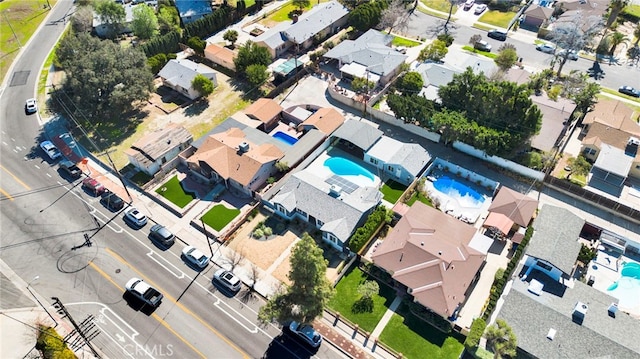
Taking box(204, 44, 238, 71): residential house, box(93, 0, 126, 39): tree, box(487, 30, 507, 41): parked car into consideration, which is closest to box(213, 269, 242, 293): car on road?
box(204, 44, 238, 71): residential house

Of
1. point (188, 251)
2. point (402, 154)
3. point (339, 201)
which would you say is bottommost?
point (188, 251)

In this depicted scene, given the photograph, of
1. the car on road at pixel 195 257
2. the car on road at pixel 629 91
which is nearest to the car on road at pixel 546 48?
the car on road at pixel 629 91

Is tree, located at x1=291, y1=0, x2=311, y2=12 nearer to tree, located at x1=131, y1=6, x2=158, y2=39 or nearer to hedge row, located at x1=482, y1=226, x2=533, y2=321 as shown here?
tree, located at x1=131, y1=6, x2=158, y2=39

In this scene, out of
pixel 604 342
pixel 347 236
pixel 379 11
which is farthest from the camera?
pixel 379 11

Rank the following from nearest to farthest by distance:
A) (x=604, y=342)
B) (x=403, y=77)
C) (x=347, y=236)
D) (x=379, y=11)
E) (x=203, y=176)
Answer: (x=604, y=342) → (x=347, y=236) → (x=203, y=176) → (x=403, y=77) → (x=379, y=11)

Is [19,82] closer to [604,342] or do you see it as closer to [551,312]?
[551,312]

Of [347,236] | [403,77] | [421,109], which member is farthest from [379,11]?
[347,236]

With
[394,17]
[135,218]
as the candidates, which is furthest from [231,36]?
[135,218]

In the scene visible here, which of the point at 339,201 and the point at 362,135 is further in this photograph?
the point at 362,135
